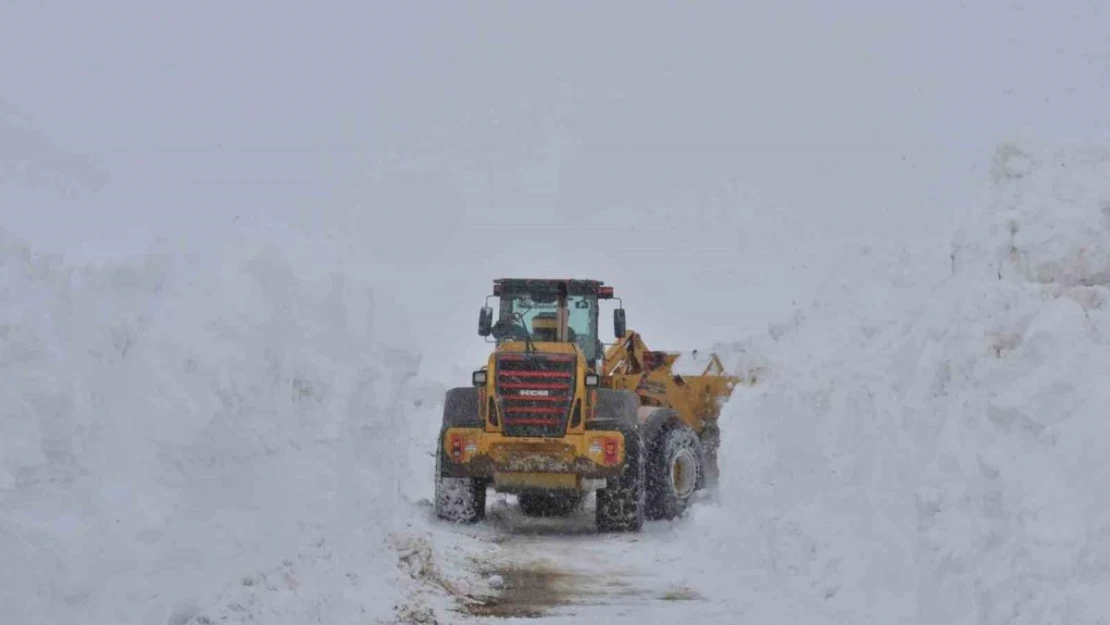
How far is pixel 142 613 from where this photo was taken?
230 inches

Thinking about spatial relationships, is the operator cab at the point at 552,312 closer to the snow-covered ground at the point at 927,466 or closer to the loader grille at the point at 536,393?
the loader grille at the point at 536,393

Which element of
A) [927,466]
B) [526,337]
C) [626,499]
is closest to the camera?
[927,466]

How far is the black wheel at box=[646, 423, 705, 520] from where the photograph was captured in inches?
577

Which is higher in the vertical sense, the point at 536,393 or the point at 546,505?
the point at 536,393

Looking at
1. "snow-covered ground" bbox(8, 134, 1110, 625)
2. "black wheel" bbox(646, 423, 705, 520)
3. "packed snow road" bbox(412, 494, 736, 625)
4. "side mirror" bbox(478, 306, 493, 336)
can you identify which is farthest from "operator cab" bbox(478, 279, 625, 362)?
"snow-covered ground" bbox(8, 134, 1110, 625)

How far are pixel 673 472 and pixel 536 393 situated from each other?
1.99 m

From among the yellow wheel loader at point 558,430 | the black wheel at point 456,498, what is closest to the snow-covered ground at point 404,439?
the yellow wheel loader at point 558,430

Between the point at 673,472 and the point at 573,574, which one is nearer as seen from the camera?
the point at 573,574

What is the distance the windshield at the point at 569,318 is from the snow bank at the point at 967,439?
13.0 ft

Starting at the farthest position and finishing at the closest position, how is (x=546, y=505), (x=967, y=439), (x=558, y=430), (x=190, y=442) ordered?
(x=546, y=505) < (x=558, y=430) < (x=967, y=439) < (x=190, y=442)

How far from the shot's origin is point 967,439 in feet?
21.9

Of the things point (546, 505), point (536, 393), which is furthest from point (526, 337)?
point (546, 505)

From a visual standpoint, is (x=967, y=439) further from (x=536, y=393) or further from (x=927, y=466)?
(x=536, y=393)

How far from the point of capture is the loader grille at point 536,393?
46.1ft
